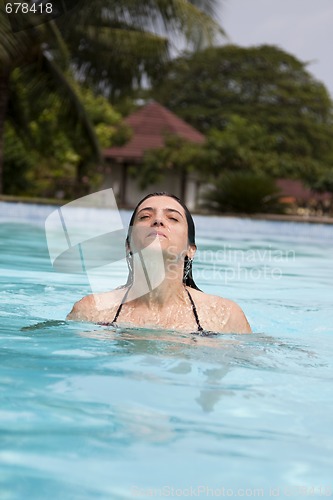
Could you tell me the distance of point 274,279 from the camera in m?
8.52

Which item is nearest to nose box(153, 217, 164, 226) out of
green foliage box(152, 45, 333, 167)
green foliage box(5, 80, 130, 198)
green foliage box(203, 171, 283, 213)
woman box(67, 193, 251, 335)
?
woman box(67, 193, 251, 335)

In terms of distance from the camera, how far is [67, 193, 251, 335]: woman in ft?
12.7

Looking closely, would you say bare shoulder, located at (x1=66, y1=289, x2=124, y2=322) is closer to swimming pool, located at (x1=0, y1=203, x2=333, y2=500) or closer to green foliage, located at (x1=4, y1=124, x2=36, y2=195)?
swimming pool, located at (x1=0, y1=203, x2=333, y2=500)

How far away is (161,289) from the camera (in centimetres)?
403

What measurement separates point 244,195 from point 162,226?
14.8m

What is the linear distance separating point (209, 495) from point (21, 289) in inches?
175

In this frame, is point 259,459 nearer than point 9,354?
Yes

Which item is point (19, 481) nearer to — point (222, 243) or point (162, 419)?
point (162, 419)

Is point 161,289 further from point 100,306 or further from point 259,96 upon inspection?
point 259,96

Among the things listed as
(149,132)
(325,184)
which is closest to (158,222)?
(325,184)

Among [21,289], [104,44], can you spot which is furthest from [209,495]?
[104,44]

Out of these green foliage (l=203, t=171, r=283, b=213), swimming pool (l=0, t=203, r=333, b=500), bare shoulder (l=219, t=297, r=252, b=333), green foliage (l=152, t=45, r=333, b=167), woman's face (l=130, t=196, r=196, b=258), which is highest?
woman's face (l=130, t=196, r=196, b=258)

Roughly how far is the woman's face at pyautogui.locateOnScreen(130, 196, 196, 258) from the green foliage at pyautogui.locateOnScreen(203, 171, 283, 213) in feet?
48.1

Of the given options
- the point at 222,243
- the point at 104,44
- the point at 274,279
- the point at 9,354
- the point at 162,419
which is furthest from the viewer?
the point at 104,44
